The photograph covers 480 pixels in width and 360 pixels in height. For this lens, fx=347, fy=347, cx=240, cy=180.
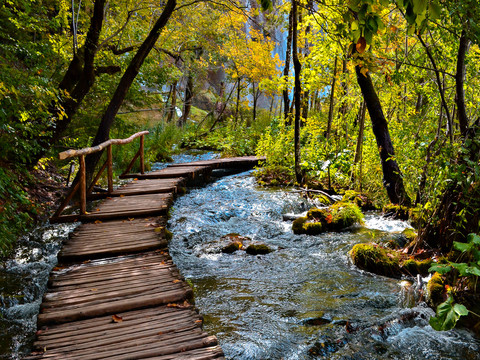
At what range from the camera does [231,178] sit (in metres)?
11.9

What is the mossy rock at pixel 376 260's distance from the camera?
469 centimetres

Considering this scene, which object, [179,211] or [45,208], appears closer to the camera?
[45,208]

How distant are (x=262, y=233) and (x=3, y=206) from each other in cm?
422

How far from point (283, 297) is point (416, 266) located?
6.05 feet

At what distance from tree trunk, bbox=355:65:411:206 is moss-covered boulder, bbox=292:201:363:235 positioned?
85 cm

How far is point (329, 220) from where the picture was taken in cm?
677

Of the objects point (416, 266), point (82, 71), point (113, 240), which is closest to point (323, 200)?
point (416, 266)

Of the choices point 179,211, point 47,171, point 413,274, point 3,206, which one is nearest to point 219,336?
point 413,274

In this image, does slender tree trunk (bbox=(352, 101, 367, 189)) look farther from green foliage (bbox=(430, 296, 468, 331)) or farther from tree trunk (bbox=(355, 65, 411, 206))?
green foliage (bbox=(430, 296, 468, 331))

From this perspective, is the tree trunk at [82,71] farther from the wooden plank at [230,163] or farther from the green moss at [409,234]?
the green moss at [409,234]

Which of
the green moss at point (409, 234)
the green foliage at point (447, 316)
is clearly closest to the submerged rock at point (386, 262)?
the green moss at point (409, 234)

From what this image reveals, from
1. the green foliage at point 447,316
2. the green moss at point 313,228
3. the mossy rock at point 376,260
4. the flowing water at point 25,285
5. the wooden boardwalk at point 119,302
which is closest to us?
the green foliage at point 447,316

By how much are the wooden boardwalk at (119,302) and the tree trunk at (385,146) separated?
4.59m

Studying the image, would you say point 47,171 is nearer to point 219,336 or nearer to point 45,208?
point 45,208
